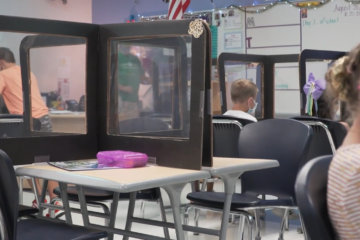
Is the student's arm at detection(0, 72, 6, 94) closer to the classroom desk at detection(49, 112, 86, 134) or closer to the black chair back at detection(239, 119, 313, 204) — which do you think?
the classroom desk at detection(49, 112, 86, 134)

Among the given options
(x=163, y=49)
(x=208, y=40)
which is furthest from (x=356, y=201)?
(x=163, y=49)

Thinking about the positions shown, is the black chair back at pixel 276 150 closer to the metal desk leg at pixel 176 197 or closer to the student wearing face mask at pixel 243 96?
the metal desk leg at pixel 176 197

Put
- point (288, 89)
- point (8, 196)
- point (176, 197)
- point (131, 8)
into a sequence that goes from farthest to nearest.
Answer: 1. point (131, 8)
2. point (288, 89)
3. point (176, 197)
4. point (8, 196)

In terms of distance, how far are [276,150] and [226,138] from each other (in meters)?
1.02

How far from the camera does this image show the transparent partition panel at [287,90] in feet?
20.5

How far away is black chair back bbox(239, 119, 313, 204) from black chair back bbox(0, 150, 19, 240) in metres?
1.39

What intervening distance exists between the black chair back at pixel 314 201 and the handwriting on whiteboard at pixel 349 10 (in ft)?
16.4

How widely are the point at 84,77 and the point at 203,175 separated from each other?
89cm

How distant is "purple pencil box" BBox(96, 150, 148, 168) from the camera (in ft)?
7.51

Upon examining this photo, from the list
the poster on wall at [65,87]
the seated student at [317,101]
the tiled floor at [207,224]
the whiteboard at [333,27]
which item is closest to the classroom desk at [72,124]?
the poster on wall at [65,87]

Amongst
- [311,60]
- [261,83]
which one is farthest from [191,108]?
[261,83]

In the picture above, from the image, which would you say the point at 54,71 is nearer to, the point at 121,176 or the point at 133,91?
the point at 133,91

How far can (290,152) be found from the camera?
2.80 m

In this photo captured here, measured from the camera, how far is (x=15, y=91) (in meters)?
2.60
